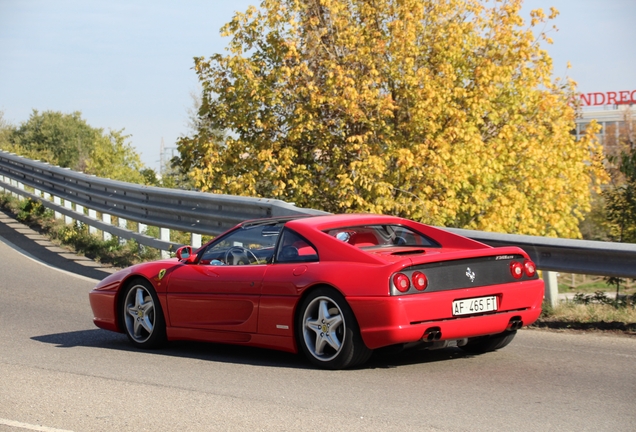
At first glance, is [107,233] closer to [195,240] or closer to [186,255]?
[195,240]

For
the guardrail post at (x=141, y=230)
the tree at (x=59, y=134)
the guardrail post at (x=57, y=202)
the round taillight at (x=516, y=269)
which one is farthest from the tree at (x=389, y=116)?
the tree at (x=59, y=134)

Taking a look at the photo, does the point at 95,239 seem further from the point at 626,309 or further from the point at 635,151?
the point at 626,309

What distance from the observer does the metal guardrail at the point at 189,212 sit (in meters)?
7.89

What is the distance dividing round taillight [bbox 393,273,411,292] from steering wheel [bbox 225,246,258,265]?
1426 mm

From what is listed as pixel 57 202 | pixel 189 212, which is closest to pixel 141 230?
pixel 189 212

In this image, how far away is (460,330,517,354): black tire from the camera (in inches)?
268

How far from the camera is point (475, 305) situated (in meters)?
6.16

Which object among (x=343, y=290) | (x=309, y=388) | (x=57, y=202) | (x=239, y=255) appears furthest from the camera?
(x=57, y=202)

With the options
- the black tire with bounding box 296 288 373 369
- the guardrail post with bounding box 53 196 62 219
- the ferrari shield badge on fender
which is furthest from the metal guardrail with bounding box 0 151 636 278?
the black tire with bounding box 296 288 373 369

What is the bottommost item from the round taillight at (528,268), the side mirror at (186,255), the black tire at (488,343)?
the black tire at (488,343)

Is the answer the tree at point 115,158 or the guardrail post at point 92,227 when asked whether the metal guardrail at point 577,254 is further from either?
the tree at point 115,158

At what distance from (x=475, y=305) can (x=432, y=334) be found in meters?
0.41

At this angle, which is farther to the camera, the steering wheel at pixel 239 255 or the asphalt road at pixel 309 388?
Answer: the steering wheel at pixel 239 255

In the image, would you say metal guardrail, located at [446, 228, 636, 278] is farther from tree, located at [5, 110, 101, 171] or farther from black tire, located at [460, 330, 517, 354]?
tree, located at [5, 110, 101, 171]
